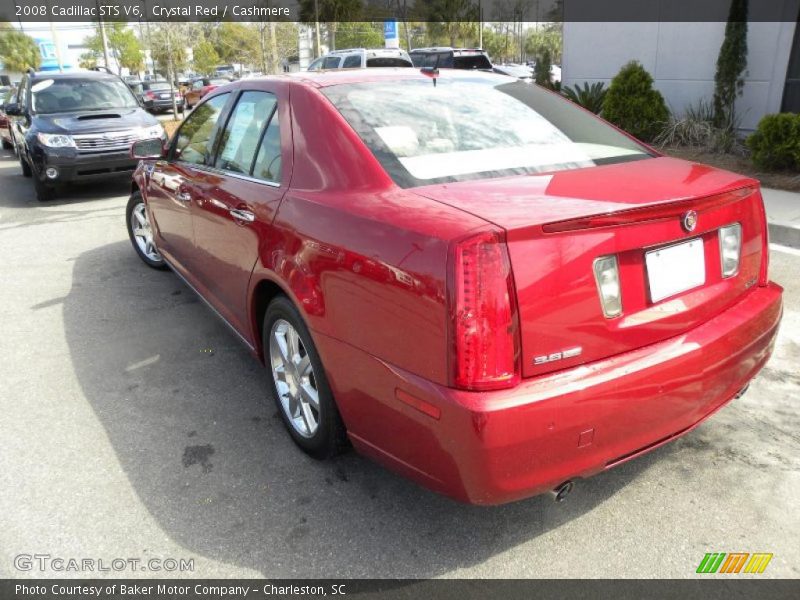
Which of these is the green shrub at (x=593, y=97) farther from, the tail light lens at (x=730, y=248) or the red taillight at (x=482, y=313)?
the red taillight at (x=482, y=313)

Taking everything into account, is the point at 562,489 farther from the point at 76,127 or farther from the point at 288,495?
the point at 76,127

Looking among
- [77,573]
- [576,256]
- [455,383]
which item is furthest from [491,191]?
[77,573]

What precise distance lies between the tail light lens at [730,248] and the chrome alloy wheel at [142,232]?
4.65m

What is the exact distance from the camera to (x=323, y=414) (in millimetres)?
2609

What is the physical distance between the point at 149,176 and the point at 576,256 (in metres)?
3.88

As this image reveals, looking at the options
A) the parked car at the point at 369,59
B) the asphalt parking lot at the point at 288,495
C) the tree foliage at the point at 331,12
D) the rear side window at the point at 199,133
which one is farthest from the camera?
the tree foliage at the point at 331,12

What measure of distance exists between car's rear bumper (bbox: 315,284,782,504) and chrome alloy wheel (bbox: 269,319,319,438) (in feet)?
1.37

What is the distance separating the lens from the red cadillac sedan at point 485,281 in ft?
6.23

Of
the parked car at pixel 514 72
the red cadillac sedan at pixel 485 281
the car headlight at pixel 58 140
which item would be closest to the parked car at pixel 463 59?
the parked car at pixel 514 72

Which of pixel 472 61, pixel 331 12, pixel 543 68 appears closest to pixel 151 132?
pixel 543 68

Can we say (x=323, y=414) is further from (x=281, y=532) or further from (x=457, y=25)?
(x=457, y=25)

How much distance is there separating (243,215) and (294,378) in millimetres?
820

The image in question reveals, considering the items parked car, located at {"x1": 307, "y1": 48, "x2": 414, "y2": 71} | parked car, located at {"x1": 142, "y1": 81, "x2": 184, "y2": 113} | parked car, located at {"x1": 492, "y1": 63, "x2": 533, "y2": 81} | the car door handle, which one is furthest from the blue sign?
the car door handle

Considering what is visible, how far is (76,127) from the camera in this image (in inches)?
361
